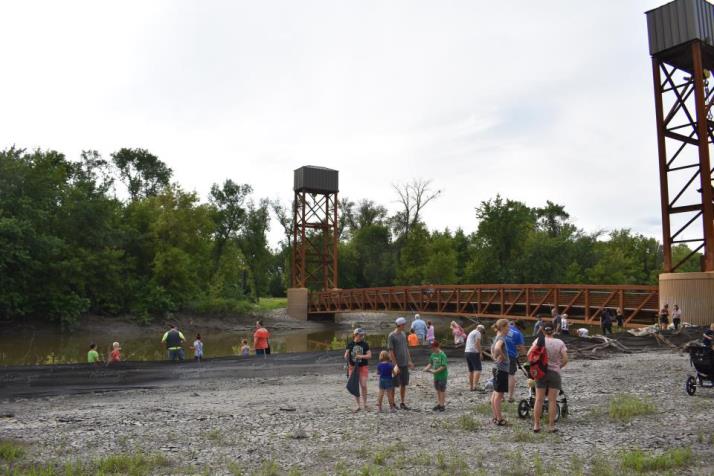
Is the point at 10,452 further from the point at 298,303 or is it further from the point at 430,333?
the point at 298,303

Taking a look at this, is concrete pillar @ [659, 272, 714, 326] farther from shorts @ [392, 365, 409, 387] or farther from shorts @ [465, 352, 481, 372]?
shorts @ [392, 365, 409, 387]

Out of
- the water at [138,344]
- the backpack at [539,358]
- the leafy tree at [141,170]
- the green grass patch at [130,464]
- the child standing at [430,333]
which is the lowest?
the water at [138,344]

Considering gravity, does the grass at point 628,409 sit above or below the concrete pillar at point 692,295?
below

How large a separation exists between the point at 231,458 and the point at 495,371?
4.62m

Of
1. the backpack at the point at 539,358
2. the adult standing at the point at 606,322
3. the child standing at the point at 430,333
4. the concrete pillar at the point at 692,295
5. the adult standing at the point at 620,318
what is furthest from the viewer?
the adult standing at the point at 620,318

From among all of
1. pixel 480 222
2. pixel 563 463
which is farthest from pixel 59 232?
pixel 563 463

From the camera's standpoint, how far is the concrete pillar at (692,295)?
20.6m

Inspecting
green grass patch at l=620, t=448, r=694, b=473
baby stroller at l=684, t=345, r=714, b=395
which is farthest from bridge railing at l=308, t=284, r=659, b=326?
green grass patch at l=620, t=448, r=694, b=473

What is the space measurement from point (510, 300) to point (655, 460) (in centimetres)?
2547

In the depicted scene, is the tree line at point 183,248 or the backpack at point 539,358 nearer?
the backpack at point 539,358

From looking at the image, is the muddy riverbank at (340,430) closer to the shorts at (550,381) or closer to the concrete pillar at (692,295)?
the shorts at (550,381)

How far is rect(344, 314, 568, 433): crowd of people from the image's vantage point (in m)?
8.81

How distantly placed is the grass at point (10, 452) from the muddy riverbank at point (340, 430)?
0.16m

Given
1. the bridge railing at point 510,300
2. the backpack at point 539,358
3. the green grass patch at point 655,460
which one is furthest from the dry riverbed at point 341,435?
the bridge railing at point 510,300
